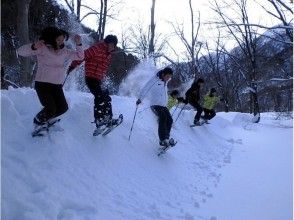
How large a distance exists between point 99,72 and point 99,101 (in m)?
0.53

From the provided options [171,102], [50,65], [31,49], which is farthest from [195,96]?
[31,49]

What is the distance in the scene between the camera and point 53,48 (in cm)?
598

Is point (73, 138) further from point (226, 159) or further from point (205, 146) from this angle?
point (205, 146)

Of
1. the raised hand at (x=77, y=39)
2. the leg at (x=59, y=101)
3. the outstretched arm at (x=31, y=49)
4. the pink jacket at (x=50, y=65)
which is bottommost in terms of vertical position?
the leg at (x=59, y=101)

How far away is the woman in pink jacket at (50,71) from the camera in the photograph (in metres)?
5.84

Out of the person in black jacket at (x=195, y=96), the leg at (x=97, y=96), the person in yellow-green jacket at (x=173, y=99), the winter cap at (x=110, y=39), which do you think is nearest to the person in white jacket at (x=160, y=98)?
the leg at (x=97, y=96)

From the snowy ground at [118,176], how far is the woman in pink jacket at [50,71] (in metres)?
0.41

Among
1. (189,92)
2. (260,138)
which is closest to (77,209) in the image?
(189,92)

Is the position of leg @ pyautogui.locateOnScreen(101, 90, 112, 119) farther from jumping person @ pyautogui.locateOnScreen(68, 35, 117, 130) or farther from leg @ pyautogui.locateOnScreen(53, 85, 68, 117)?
leg @ pyautogui.locateOnScreen(53, 85, 68, 117)

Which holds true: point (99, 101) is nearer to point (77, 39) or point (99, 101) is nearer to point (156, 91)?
point (77, 39)

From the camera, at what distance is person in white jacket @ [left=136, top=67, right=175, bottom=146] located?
840 centimetres

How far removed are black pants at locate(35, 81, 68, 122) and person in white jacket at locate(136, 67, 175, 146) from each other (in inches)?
101

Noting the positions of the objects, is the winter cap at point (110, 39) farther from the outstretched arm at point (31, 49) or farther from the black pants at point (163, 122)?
the black pants at point (163, 122)

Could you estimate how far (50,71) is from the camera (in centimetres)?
596
